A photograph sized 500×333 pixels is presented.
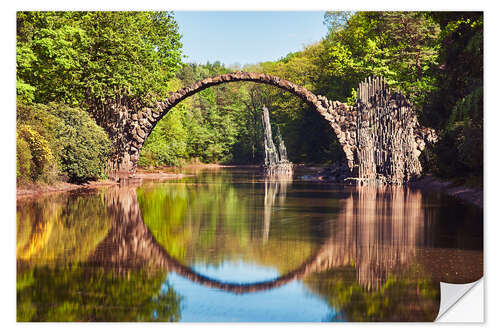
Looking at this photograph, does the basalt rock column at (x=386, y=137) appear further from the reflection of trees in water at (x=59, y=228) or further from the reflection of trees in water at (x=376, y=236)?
the reflection of trees in water at (x=59, y=228)

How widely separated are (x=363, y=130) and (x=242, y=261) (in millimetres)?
18901

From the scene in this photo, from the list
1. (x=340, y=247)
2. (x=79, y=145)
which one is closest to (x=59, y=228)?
(x=340, y=247)

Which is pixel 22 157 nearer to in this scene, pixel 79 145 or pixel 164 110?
pixel 79 145

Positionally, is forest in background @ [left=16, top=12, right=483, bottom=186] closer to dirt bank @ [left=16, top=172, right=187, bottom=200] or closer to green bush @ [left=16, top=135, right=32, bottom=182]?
green bush @ [left=16, top=135, right=32, bottom=182]

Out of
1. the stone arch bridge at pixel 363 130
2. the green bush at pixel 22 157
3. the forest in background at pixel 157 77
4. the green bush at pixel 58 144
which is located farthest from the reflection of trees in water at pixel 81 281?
the stone arch bridge at pixel 363 130

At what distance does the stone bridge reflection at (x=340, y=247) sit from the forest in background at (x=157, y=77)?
115 inches

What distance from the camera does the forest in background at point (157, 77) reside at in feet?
58.9

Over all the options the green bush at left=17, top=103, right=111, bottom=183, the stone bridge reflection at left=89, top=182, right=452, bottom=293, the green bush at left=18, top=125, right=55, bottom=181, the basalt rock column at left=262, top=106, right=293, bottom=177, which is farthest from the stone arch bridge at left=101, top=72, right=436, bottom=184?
the basalt rock column at left=262, top=106, right=293, bottom=177

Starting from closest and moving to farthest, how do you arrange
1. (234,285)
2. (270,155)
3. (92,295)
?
1. (92,295)
2. (234,285)
3. (270,155)

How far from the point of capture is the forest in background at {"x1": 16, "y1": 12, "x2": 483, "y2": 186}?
17953 mm

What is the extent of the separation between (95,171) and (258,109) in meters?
46.0

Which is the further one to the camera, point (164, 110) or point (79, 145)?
point (164, 110)

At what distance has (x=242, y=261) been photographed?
28.0ft

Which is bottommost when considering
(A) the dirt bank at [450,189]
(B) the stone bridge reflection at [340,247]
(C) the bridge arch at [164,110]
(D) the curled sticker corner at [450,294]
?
(D) the curled sticker corner at [450,294]
